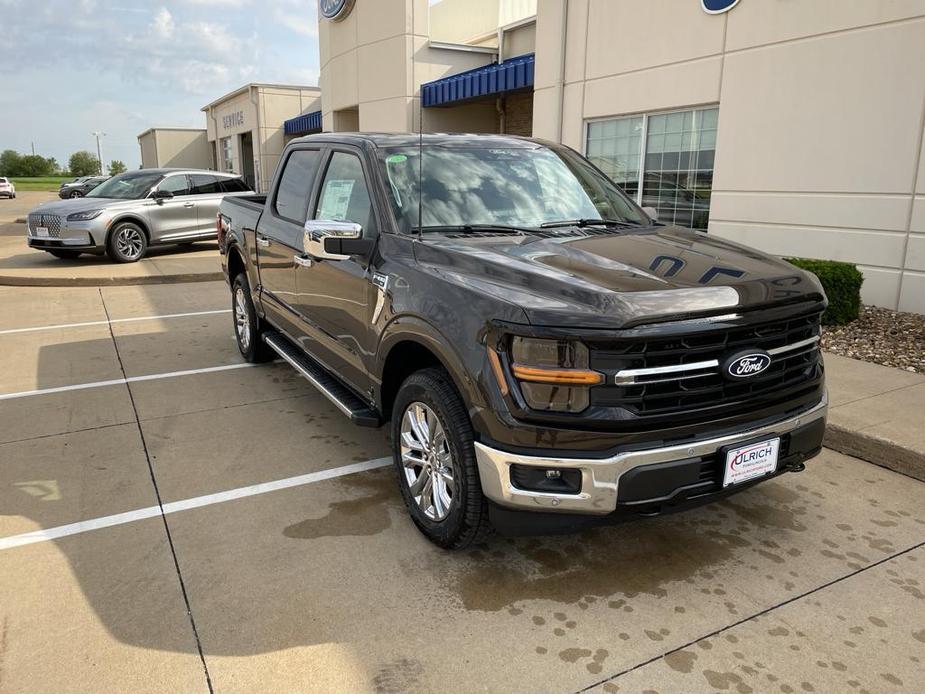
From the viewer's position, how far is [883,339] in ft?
22.3

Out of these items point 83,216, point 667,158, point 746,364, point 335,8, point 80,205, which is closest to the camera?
point 746,364

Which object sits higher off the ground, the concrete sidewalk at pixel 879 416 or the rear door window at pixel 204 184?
the rear door window at pixel 204 184

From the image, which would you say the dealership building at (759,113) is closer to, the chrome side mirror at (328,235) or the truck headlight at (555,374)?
the chrome side mirror at (328,235)

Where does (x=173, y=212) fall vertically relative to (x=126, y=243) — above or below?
above

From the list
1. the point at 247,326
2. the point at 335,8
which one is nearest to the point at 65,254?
the point at 247,326

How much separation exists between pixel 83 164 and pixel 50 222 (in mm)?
151805

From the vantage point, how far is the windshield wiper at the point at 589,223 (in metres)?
4.02

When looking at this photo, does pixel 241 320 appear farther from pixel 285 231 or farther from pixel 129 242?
pixel 129 242

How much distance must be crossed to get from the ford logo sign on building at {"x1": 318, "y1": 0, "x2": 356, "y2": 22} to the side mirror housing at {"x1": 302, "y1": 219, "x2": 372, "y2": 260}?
18.5m

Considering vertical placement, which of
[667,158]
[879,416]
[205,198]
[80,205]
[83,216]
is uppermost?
[667,158]

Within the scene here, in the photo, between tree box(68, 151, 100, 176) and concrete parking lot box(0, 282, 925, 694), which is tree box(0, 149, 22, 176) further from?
concrete parking lot box(0, 282, 925, 694)

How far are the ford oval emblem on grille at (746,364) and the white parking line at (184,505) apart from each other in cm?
229

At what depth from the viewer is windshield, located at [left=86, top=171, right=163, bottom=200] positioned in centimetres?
1383

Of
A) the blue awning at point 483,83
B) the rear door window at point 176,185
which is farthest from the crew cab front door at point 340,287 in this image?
the rear door window at point 176,185
